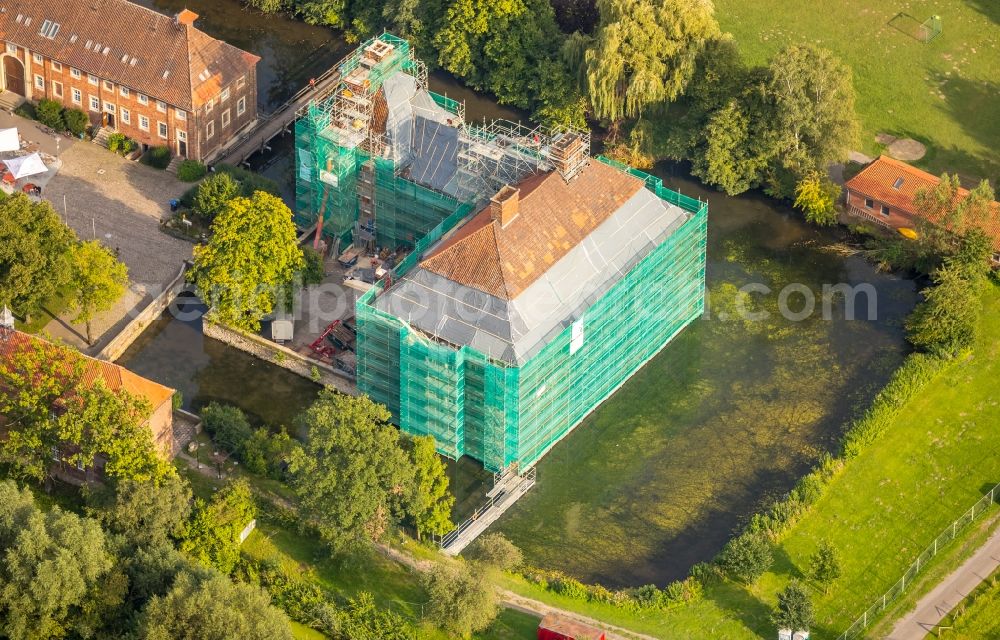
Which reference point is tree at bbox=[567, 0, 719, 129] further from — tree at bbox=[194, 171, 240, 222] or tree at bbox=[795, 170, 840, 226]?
tree at bbox=[194, 171, 240, 222]

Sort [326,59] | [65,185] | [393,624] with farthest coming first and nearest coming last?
[326,59] → [65,185] → [393,624]

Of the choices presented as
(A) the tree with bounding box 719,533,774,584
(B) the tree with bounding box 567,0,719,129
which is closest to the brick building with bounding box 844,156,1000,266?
(B) the tree with bounding box 567,0,719,129

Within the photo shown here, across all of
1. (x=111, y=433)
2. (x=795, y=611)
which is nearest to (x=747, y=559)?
(x=795, y=611)

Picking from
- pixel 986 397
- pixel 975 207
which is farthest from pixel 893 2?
pixel 986 397

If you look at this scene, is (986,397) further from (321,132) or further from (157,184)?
(157,184)

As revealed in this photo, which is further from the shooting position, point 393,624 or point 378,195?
point 378,195

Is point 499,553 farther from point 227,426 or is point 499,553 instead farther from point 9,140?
point 9,140
